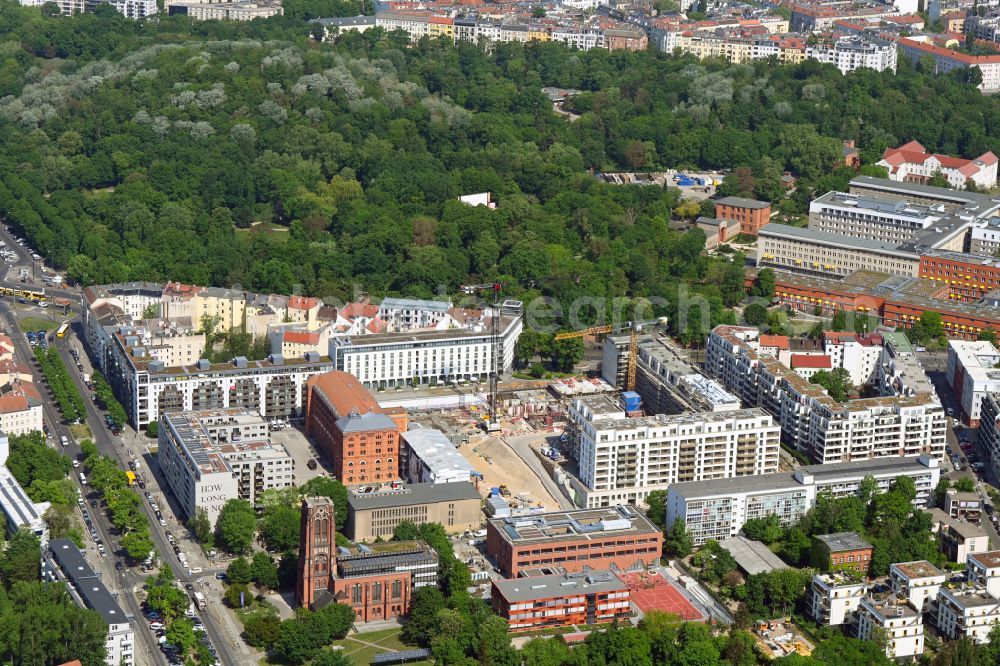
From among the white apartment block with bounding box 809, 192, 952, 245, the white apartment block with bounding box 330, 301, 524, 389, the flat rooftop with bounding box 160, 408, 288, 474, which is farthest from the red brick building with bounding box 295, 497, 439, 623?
the white apartment block with bounding box 809, 192, 952, 245

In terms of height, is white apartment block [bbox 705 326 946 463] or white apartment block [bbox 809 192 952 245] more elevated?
white apartment block [bbox 809 192 952 245]

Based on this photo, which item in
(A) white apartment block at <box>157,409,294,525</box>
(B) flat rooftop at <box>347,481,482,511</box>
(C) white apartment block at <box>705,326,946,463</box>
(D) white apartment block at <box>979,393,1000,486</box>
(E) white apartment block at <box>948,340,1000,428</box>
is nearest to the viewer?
(B) flat rooftop at <box>347,481,482,511</box>

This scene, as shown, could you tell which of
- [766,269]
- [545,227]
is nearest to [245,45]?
[545,227]

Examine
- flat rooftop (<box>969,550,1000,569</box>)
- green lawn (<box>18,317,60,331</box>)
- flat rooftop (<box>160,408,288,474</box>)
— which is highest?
flat rooftop (<box>160,408,288,474</box>)

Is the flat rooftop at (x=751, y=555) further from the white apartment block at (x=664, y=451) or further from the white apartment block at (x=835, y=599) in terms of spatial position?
the white apartment block at (x=664, y=451)

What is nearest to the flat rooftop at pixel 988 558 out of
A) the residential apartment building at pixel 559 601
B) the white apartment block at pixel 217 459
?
the residential apartment building at pixel 559 601

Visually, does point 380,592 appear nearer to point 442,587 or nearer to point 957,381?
point 442,587

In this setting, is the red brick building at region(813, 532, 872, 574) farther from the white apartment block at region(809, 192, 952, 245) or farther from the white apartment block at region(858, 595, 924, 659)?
the white apartment block at region(809, 192, 952, 245)
